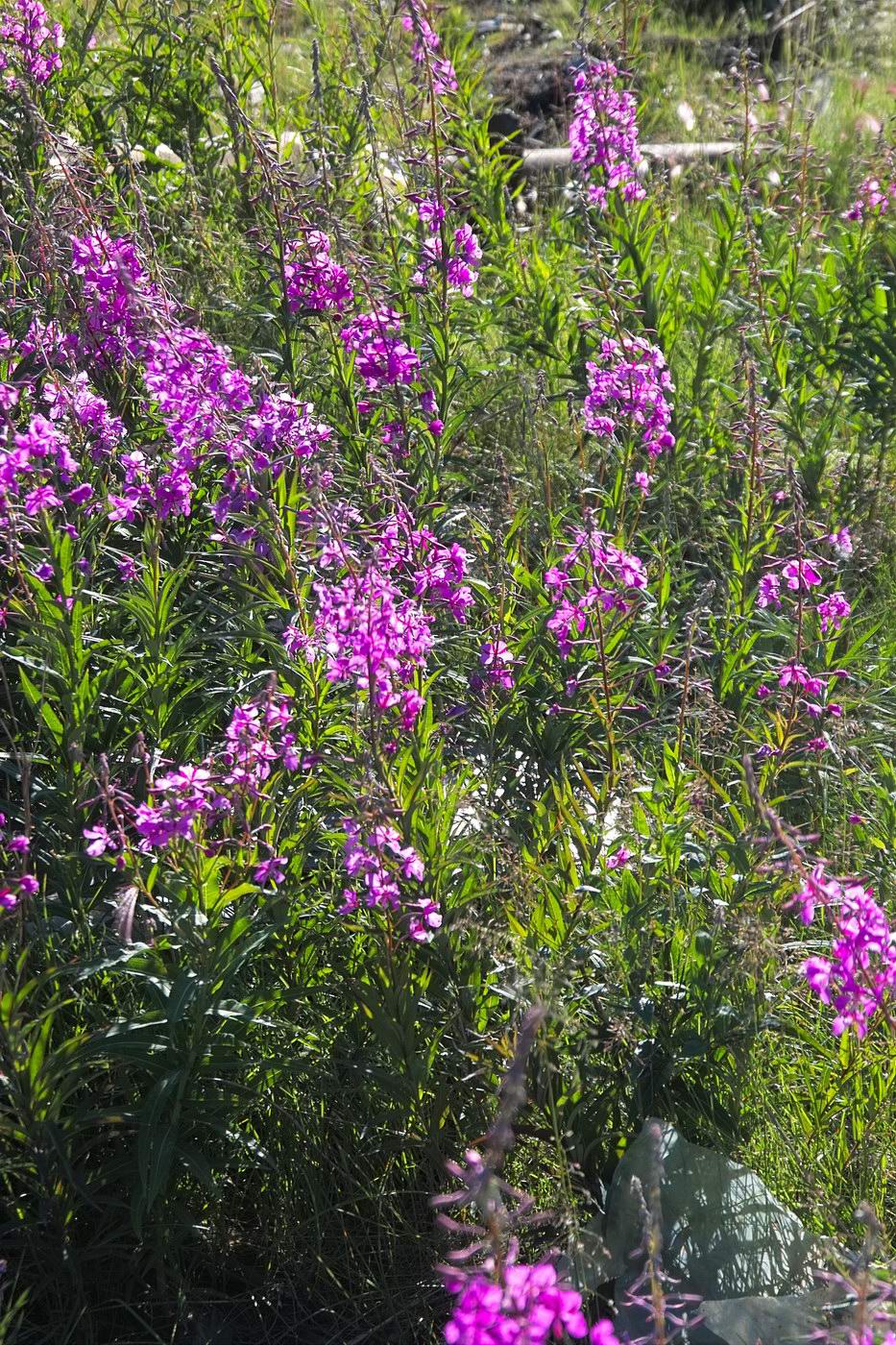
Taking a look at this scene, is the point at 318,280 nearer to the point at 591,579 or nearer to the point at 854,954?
the point at 591,579

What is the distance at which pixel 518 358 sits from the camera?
4.74 meters

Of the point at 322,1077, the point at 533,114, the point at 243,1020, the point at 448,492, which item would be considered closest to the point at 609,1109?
the point at 322,1077

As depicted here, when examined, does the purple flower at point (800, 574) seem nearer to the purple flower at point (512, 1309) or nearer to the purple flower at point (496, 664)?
the purple flower at point (496, 664)

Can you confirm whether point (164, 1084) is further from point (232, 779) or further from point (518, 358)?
point (518, 358)

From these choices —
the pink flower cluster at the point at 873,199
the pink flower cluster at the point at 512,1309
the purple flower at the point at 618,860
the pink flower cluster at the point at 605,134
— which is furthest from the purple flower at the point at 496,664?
the pink flower cluster at the point at 873,199

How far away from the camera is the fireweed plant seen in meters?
2.22

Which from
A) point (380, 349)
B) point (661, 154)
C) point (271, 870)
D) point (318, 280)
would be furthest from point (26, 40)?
point (661, 154)

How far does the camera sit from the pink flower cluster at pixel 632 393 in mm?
3193

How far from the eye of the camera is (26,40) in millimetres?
4172

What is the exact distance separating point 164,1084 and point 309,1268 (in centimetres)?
54

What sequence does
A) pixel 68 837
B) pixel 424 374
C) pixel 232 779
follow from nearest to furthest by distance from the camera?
pixel 232 779
pixel 68 837
pixel 424 374

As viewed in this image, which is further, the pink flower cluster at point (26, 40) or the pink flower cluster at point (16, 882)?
the pink flower cluster at point (26, 40)

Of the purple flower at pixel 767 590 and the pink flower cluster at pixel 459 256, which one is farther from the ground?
the pink flower cluster at pixel 459 256

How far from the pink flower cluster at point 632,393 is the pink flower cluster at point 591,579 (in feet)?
1.68
